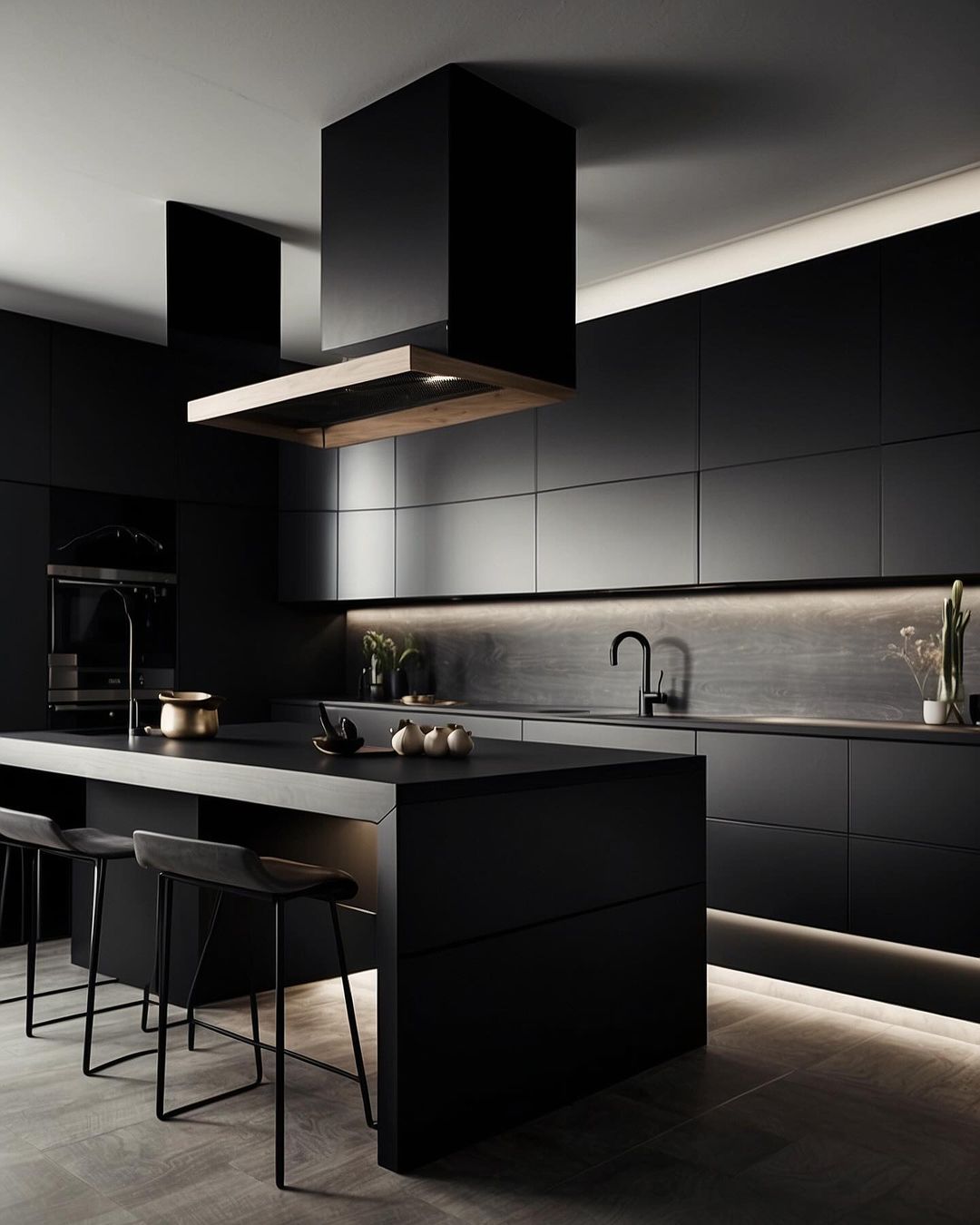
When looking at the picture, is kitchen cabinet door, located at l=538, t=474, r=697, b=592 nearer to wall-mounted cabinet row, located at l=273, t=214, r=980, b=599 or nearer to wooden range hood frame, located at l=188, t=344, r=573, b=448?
wall-mounted cabinet row, located at l=273, t=214, r=980, b=599

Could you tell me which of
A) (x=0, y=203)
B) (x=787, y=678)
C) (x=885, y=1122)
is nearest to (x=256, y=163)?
(x=0, y=203)

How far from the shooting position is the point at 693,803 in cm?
319

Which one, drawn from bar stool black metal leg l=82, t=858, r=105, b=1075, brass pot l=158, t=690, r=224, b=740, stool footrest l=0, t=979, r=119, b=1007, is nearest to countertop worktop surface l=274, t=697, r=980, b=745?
brass pot l=158, t=690, r=224, b=740

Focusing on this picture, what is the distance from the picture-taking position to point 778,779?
381 centimetres

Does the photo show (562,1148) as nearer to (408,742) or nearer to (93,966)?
(408,742)

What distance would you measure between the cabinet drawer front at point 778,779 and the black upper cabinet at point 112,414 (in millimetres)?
3011

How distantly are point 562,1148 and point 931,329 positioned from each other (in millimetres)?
2697

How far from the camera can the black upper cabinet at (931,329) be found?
11.5ft

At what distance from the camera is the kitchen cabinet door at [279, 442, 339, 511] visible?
584 centimetres

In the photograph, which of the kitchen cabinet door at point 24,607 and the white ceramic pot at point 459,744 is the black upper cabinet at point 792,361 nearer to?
the white ceramic pot at point 459,744

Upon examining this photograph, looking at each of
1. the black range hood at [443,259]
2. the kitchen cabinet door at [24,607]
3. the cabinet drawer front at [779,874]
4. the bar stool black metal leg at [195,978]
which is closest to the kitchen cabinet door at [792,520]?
the cabinet drawer front at [779,874]

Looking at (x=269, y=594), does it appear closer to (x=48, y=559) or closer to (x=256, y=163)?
(x=48, y=559)

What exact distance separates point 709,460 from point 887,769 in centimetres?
135

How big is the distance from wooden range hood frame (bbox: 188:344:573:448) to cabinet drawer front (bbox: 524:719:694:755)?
1219 mm
